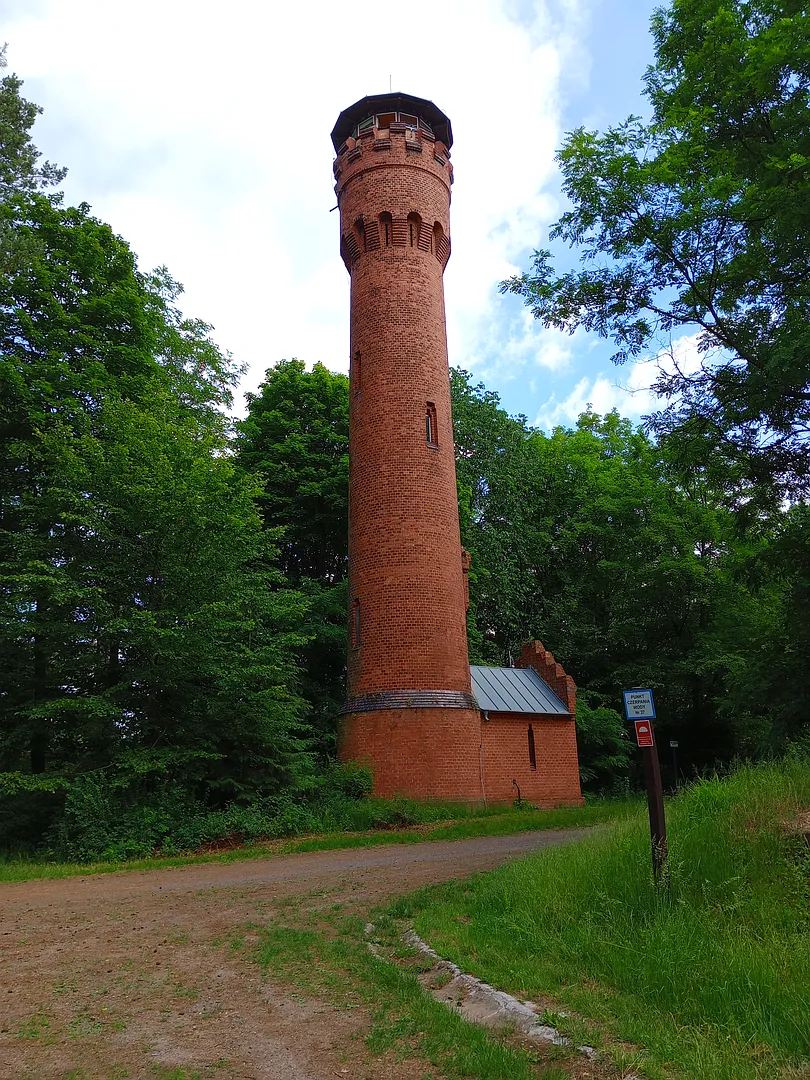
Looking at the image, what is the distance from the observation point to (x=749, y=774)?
24.4 feet

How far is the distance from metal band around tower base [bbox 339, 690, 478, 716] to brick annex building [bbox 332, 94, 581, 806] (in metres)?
0.03

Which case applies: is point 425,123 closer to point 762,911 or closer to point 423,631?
point 423,631

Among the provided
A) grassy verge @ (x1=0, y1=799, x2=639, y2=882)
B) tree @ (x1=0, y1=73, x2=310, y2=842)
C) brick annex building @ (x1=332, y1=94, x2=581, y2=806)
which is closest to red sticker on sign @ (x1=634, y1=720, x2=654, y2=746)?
grassy verge @ (x1=0, y1=799, x2=639, y2=882)

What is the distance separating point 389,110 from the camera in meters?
20.2

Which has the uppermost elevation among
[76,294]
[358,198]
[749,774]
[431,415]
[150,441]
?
[358,198]

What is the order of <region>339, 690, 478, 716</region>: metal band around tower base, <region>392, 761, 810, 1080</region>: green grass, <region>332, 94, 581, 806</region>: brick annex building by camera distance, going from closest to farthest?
<region>392, 761, 810, 1080</region>: green grass < <region>339, 690, 478, 716</region>: metal band around tower base < <region>332, 94, 581, 806</region>: brick annex building

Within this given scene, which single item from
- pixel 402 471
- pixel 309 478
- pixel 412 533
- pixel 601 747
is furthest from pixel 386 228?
pixel 601 747

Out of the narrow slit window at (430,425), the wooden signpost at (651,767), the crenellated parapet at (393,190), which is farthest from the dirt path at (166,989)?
the crenellated parapet at (393,190)

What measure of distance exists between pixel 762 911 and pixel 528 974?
1559mm

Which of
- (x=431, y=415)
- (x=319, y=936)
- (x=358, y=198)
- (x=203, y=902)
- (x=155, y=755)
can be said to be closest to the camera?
(x=319, y=936)

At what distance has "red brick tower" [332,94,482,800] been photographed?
16031mm

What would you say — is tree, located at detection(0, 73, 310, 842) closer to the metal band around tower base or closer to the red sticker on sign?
the metal band around tower base

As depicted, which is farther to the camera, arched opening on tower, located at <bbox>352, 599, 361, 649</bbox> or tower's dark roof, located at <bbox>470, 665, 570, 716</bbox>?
tower's dark roof, located at <bbox>470, 665, 570, 716</bbox>

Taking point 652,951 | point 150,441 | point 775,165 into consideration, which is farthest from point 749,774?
point 150,441
